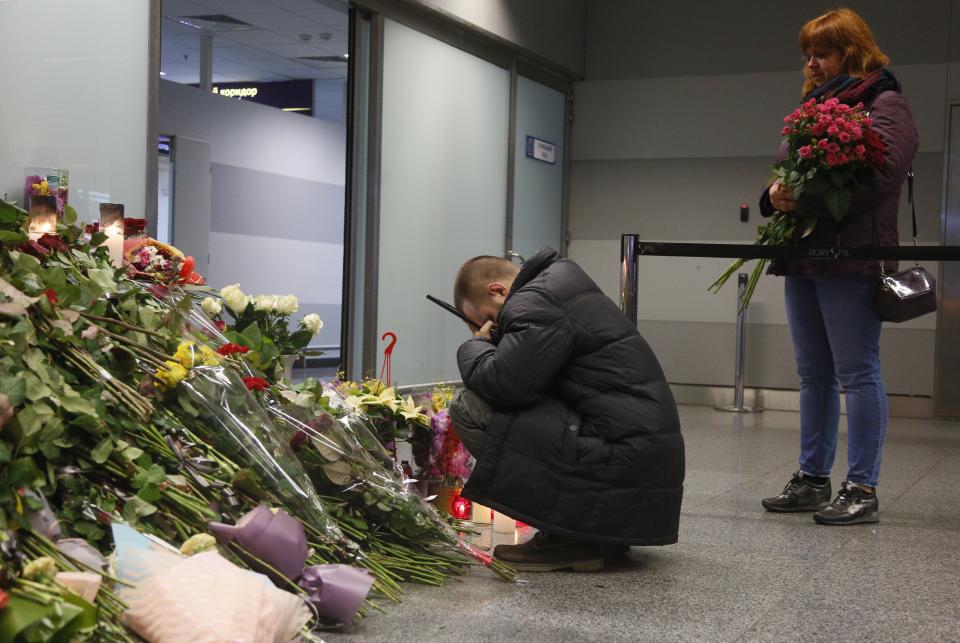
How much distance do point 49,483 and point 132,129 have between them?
9.22ft

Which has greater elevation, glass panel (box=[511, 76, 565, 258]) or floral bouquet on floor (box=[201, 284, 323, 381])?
glass panel (box=[511, 76, 565, 258])

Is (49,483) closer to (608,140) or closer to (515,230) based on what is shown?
(515,230)

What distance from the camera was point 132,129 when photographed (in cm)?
416

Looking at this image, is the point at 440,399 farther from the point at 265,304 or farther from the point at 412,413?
the point at 265,304

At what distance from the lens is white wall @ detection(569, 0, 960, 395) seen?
24.0 ft

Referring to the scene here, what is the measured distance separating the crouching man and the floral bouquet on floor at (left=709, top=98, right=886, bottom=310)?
1.02m

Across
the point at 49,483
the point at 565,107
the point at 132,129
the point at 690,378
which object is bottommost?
the point at 690,378

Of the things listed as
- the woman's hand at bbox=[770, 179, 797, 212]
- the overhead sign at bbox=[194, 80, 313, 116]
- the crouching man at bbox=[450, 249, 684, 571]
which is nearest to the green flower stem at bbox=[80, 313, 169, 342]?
the crouching man at bbox=[450, 249, 684, 571]

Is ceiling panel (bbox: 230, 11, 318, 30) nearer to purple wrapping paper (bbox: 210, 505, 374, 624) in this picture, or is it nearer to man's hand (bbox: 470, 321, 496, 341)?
man's hand (bbox: 470, 321, 496, 341)

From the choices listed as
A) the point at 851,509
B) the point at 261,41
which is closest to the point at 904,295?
the point at 851,509

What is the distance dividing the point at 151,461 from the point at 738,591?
130 cm

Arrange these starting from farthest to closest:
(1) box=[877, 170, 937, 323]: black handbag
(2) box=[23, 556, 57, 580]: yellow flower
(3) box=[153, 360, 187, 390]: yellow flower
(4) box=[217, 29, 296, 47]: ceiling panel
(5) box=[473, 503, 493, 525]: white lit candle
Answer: (4) box=[217, 29, 296, 47]: ceiling panel → (1) box=[877, 170, 937, 323]: black handbag → (5) box=[473, 503, 493, 525]: white lit candle → (3) box=[153, 360, 187, 390]: yellow flower → (2) box=[23, 556, 57, 580]: yellow flower

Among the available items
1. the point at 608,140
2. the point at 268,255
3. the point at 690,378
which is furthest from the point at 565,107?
the point at 268,255

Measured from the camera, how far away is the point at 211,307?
2518 millimetres
